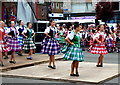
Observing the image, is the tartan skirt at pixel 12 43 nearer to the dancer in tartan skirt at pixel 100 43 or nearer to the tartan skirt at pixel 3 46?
the tartan skirt at pixel 3 46

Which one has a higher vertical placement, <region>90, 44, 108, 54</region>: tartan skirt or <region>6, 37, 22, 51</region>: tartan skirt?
<region>6, 37, 22, 51</region>: tartan skirt

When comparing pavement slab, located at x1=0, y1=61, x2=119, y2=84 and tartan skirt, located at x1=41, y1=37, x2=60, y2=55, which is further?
tartan skirt, located at x1=41, y1=37, x2=60, y2=55

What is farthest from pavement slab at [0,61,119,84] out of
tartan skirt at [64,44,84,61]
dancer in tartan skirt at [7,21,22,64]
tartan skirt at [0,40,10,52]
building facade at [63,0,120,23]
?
building facade at [63,0,120,23]

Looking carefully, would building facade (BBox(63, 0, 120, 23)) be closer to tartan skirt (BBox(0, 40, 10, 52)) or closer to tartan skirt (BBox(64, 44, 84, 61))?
tartan skirt (BBox(0, 40, 10, 52))

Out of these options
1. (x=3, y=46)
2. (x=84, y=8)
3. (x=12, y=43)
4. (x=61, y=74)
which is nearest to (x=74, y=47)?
(x=61, y=74)

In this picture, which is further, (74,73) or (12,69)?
(12,69)

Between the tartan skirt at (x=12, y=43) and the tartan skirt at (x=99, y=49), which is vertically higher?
the tartan skirt at (x=12, y=43)

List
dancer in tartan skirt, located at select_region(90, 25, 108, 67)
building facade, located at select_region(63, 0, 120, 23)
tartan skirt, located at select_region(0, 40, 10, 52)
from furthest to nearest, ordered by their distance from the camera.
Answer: building facade, located at select_region(63, 0, 120, 23)
dancer in tartan skirt, located at select_region(90, 25, 108, 67)
tartan skirt, located at select_region(0, 40, 10, 52)

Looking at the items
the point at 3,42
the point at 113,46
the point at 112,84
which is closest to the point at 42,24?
the point at 113,46

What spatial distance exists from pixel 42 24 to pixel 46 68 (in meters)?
10.0

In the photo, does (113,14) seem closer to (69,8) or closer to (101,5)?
(101,5)

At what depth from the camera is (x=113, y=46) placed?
65.2 ft

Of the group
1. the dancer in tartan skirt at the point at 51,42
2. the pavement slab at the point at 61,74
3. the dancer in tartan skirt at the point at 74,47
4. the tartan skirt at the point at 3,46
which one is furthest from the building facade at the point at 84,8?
the dancer in tartan skirt at the point at 74,47

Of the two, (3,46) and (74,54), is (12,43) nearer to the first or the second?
(3,46)
